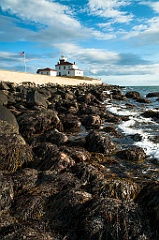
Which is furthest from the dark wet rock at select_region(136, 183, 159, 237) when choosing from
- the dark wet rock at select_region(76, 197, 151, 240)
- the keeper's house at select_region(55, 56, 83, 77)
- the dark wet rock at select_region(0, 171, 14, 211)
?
the keeper's house at select_region(55, 56, 83, 77)

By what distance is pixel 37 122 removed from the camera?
41.6ft

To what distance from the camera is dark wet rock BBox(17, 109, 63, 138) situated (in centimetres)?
1216

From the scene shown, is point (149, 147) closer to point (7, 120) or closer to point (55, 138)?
point (55, 138)

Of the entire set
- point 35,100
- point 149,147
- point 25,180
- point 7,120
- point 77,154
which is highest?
point 35,100

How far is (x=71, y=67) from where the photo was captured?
108 m

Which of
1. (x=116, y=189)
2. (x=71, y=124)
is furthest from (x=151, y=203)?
(x=71, y=124)

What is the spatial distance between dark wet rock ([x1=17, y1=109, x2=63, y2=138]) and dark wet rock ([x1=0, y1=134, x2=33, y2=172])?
397cm

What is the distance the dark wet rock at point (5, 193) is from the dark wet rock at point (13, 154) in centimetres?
173

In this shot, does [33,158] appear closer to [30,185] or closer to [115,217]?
[30,185]

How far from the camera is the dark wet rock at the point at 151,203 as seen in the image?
4.11 metres

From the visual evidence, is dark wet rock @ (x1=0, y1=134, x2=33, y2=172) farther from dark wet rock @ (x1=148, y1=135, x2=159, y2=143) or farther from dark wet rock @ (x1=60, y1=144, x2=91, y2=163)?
dark wet rock @ (x1=148, y1=135, x2=159, y2=143)

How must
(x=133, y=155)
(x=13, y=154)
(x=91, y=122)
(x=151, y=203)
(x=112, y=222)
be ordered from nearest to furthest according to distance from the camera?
(x=112, y=222) → (x=151, y=203) → (x=13, y=154) → (x=133, y=155) → (x=91, y=122)

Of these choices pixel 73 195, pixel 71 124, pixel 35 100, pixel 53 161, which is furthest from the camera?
pixel 35 100

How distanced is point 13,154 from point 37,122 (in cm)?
530
